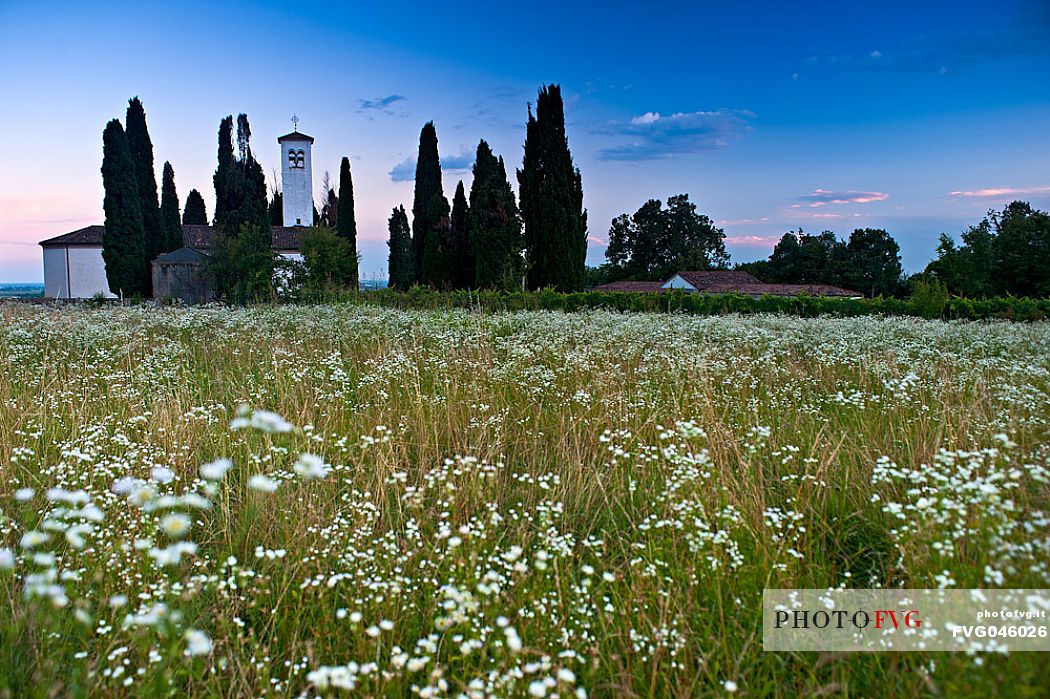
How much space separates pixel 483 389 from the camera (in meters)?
5.46

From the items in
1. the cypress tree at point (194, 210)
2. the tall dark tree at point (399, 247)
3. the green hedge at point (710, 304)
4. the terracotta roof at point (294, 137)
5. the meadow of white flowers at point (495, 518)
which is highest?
the terracotta roof at point (294, 137)

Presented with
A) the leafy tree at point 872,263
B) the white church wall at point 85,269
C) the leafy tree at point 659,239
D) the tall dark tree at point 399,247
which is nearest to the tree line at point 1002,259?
the leafy tree at point 872,263

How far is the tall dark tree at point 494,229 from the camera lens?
25.9 meters

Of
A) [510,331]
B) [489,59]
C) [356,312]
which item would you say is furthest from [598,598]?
[489,59]

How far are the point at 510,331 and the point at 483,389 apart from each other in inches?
175

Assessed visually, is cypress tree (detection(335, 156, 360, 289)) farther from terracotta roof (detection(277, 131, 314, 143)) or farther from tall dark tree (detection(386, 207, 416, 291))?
terracotta roof (detection(277, 131, 314, 143))

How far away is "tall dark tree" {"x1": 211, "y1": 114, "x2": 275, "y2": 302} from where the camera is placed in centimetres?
2095

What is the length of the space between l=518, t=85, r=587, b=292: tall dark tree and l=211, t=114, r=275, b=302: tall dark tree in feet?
36.5

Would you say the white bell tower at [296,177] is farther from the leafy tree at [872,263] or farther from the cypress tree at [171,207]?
the leafy tree at [872,263]

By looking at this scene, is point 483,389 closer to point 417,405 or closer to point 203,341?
point 417,405

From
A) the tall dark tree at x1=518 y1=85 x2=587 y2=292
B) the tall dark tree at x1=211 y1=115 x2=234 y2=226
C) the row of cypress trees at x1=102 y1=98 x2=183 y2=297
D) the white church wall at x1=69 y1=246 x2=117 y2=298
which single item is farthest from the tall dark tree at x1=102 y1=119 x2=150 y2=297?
the tall dark tree at x1=518 y1=85 x2=587 y2=292

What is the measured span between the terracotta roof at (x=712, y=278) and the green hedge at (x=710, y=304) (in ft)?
125

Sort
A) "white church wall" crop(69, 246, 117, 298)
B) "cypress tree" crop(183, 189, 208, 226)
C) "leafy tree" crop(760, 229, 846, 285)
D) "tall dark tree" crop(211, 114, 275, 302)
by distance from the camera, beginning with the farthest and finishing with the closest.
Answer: "leafy tree" crop(760, 229, 846, 285) < "cypress tree" crop(183, 189, 208, 226) < "white church wall" crop(69, 246, 117, 298) < "tall dark tree" crop(211, 114, 275, 302)

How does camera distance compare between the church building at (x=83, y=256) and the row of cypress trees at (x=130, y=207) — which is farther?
the church building at (x=83, y=256)
